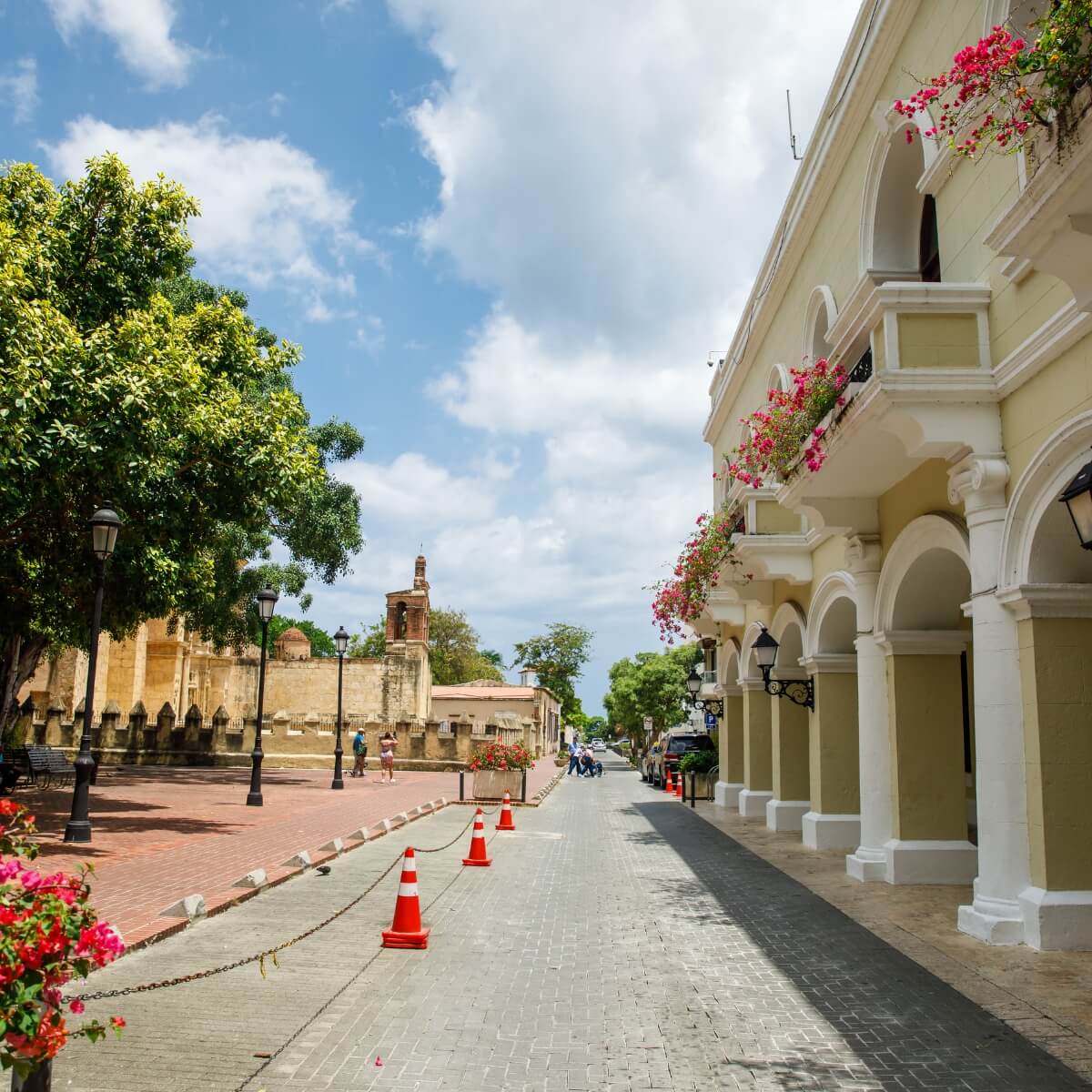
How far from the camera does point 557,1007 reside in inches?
245

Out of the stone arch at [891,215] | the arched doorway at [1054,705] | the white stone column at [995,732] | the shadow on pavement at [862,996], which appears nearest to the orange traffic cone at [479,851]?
the shadow on pavement at [862,996]

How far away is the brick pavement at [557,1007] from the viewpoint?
496 cm

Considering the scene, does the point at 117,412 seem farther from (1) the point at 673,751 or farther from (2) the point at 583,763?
(2) the point at 583,763

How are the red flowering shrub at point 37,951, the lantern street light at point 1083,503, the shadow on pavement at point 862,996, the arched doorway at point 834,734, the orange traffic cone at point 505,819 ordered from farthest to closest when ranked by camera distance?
the orange traffic cone at point 505,819 < the arched doorway at point 834,734 < the lantern street light at point 1083,503 < the shadow on pavement at point 862,996 < the red flowering shrub at point 37,951

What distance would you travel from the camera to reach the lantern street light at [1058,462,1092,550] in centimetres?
598

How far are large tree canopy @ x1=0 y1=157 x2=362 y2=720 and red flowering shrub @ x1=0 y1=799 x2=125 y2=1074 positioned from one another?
9.07 m

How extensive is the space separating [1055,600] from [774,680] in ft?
28.3

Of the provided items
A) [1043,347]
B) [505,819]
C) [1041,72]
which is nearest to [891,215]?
[1043,347]

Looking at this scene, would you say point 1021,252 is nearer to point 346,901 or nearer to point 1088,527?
point 1088,527

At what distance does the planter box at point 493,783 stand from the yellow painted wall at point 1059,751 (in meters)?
15.8

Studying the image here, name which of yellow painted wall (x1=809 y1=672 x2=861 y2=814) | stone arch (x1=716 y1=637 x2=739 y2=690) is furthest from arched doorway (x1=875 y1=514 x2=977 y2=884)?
stone arch (x1=716 y1=637 x2=739 y2=690)

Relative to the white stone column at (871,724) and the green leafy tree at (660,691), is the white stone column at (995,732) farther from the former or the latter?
the green leafy tree at (660,691)

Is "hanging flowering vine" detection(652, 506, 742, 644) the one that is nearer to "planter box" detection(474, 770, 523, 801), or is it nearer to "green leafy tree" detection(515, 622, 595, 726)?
"planter box" detection(474, 770, 523, 801)

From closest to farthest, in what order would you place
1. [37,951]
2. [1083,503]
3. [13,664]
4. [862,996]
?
1. [37,951]
2. [1083,503]
3. [862,996]
4. [13,664]
